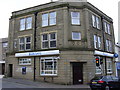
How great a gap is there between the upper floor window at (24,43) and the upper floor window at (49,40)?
9.06 ft

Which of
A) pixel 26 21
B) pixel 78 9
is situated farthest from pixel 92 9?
pixel 26 21

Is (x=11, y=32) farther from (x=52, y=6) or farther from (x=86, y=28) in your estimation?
(x=86, y=28)

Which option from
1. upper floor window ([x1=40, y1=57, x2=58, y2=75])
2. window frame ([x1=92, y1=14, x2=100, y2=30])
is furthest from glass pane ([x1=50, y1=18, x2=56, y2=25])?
window frame ([x1=92, y1=14, x2=100, y2=30])

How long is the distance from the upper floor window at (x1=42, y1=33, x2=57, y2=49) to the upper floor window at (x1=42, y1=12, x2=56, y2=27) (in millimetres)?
1634

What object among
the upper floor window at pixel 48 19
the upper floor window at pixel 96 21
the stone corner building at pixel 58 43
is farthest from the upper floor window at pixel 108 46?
the upper floor window at pixel 48 19

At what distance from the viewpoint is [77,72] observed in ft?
63.6

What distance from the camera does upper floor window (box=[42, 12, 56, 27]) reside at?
837 inches

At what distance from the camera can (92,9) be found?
2227cm

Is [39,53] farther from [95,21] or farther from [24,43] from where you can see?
[95,21]

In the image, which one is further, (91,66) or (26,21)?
(26,21)

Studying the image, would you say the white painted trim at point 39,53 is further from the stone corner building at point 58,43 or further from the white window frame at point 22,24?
the white window frame at point 22,24

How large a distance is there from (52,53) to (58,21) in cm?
443

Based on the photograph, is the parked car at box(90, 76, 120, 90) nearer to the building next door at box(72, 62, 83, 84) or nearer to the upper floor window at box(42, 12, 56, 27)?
the building next door at box(72, 62, 83, 84)

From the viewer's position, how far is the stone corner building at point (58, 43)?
760 inches
